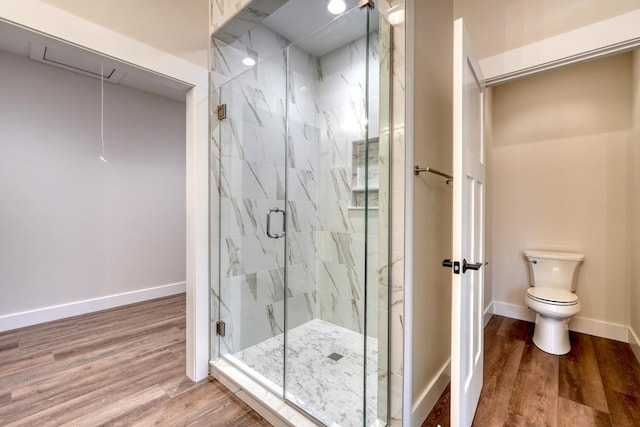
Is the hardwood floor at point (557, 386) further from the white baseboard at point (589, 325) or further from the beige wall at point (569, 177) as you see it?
the beige wall at point (569, 177)

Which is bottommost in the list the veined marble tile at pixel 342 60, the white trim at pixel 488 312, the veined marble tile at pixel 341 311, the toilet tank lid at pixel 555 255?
the white trim at pixel 488 312

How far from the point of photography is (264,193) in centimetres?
244

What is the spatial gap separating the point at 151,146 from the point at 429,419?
12.9ft

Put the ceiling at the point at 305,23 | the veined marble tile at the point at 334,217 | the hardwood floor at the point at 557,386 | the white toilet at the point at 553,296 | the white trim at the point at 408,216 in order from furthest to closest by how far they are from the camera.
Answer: the veined marble tile at the point at 334,217 < the white toilet at the point at 553,296 < the ceiling at the point at 305,23 < the hardwood floor at the point at 557,386 < the white trim at the point at 408,216

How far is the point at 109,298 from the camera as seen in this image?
3.21 meters

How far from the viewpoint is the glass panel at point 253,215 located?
2074 mm

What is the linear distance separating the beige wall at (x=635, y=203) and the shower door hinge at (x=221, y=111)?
3.13 meters

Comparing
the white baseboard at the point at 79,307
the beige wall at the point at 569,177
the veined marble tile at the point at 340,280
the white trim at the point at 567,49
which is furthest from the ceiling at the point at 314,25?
the white baseboard at the point at 79,307

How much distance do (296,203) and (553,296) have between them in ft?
7.48

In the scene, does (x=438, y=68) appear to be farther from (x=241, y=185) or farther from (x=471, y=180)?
(x=241, y=185)

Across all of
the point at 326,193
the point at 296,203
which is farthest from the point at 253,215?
the point at 326,193

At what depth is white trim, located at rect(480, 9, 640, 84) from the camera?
1319mm

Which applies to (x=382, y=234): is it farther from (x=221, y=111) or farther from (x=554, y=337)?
(x=554, y=337)

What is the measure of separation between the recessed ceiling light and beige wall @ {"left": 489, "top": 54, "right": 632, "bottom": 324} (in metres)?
1.91
